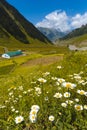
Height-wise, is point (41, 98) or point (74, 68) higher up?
point (41, 98)

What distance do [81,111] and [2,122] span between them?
2.32 m

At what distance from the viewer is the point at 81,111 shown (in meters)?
6.88

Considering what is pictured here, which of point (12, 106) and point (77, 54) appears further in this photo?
point (77, 54)

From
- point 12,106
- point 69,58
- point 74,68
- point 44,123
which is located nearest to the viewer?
point 44,123

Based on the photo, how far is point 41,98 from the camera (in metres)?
7.52

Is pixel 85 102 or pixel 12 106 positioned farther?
pixel 12 106

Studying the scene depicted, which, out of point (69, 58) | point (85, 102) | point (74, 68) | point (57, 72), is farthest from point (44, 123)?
point (69, 58)

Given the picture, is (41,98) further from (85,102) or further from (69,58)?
(69,58)

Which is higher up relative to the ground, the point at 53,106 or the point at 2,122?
the point at 53,106

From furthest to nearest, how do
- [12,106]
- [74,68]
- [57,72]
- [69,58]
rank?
[69,58] < [74,68] < [57,72] < [12,106]

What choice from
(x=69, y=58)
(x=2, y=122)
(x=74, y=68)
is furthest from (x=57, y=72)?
(x=2, y=122)

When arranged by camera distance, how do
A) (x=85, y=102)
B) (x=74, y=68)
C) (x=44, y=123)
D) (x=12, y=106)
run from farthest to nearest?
(x=74, y=68)
(x=12, y=106)
(x=85, y=102)
(x=44, y=123)

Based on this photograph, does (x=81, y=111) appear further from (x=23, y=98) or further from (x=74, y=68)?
(x=74, y=68)

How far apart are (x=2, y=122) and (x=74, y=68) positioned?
36.3 ft
